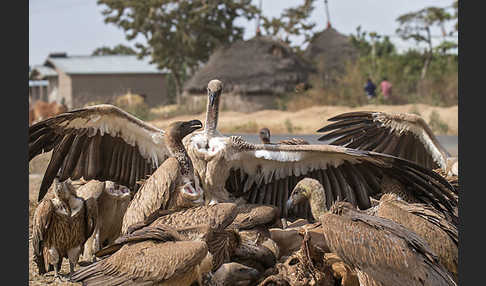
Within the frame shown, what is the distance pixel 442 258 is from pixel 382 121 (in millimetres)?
2473

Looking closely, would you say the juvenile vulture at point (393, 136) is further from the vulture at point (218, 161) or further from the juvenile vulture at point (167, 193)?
the juvenile vulture at point (167, 193)

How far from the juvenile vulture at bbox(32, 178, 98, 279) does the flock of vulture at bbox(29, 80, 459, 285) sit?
0.01 metres

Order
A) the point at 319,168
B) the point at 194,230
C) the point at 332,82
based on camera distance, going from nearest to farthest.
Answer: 1. the point at 194,230
2. the point at 319,168
3. the point at 332,82

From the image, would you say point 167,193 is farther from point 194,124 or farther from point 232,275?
point 232,275

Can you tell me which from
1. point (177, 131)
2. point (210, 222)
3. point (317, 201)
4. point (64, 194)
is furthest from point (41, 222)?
point (317, 201)

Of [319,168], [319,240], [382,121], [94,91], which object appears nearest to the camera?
[319,240]

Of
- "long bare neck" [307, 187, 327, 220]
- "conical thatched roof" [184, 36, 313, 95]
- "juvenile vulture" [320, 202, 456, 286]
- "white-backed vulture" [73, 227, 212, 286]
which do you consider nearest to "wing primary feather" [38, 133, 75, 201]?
"white-backed vulture" [73, 227, 212, 286]

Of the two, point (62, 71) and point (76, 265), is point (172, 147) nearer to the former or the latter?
point (76, 265)

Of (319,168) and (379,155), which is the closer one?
(379,155)

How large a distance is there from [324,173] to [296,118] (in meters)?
17.2

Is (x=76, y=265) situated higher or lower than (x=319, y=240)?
lower

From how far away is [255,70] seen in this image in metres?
28.4

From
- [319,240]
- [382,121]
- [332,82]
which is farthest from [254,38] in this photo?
[319,240]

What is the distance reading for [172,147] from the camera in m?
5.20
